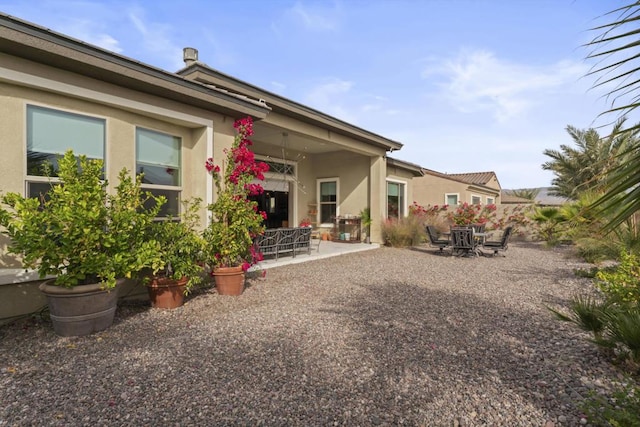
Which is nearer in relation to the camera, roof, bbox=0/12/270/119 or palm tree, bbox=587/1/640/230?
palm tree, bbox=587/1/640/230

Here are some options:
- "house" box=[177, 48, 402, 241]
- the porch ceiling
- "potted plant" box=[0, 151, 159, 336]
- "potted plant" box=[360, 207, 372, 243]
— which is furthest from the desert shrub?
"potted plant" box=[360, 207, 372, 243]

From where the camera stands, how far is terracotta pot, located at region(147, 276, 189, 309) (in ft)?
14.7

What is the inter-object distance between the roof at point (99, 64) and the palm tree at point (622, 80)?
197 inches

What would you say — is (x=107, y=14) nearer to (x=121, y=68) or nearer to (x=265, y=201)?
(x=121, y=68)

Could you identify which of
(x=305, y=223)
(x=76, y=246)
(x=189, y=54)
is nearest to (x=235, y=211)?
(x=76, y=246)

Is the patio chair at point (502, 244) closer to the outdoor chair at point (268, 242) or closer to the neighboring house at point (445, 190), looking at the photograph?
the outdoor chair at point (268, 242)

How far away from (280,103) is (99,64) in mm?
3794

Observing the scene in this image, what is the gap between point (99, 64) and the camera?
4.11m

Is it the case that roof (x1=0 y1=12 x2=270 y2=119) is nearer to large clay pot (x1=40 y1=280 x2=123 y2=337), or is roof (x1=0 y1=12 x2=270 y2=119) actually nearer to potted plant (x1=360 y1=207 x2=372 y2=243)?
large clay pot (x1=40 y1=280 x2=123 y2=337)

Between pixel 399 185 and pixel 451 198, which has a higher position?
pixel 399 185

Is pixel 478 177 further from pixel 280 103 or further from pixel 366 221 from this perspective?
pixel 280 103

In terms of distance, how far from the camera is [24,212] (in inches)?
128

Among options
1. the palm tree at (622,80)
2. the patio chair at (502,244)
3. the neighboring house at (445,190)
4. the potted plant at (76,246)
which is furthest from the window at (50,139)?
the neighboring house at (445,190)

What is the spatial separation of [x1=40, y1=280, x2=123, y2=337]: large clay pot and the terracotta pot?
2.71 ft
